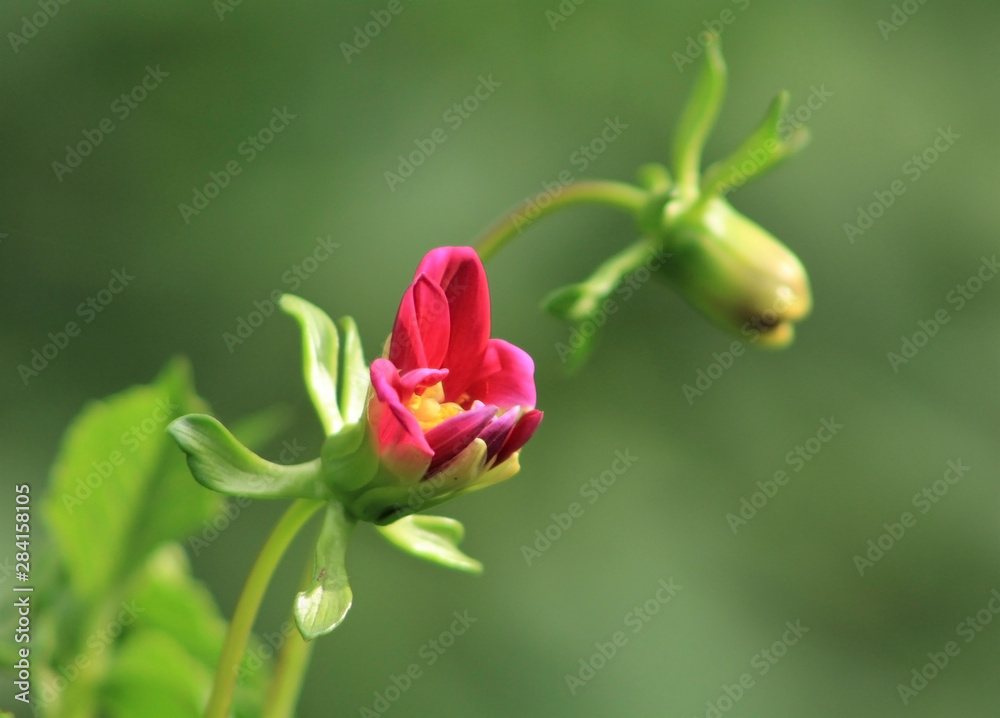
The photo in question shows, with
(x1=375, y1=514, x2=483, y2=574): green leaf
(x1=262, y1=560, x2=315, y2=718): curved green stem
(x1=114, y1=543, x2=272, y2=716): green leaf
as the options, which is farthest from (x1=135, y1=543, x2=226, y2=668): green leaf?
(x1=375, y1=514, x2=483, y2=574): green leaf

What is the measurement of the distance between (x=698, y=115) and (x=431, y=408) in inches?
18.9

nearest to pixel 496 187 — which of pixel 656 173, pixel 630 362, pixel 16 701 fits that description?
pixel 630 362

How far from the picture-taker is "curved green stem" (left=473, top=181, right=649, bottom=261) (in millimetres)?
928

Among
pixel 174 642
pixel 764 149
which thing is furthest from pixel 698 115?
pixel 174 642

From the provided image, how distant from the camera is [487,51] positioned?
7.43 ft

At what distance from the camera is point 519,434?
2.25 feet

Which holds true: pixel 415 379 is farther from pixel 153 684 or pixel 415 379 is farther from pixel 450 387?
pixel 153 684

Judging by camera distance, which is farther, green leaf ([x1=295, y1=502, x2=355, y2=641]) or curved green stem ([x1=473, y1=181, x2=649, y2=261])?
curved green stem ([x1=473, y1=181, x2=649, y2=261])

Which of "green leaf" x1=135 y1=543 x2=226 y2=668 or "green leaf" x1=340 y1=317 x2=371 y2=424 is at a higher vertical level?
"green leaf" x1=340 y1=317 x2=371 y2=424

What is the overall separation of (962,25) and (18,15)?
206 cm

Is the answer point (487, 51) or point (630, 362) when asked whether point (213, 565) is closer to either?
point (630, 362)

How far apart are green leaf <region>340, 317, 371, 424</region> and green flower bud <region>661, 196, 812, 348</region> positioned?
42 cm

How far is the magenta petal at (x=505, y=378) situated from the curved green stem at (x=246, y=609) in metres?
0.14

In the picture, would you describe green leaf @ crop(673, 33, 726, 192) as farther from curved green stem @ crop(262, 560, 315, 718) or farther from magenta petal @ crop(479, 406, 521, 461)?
curved green stem @ crop(262, 560, 315, 718)
